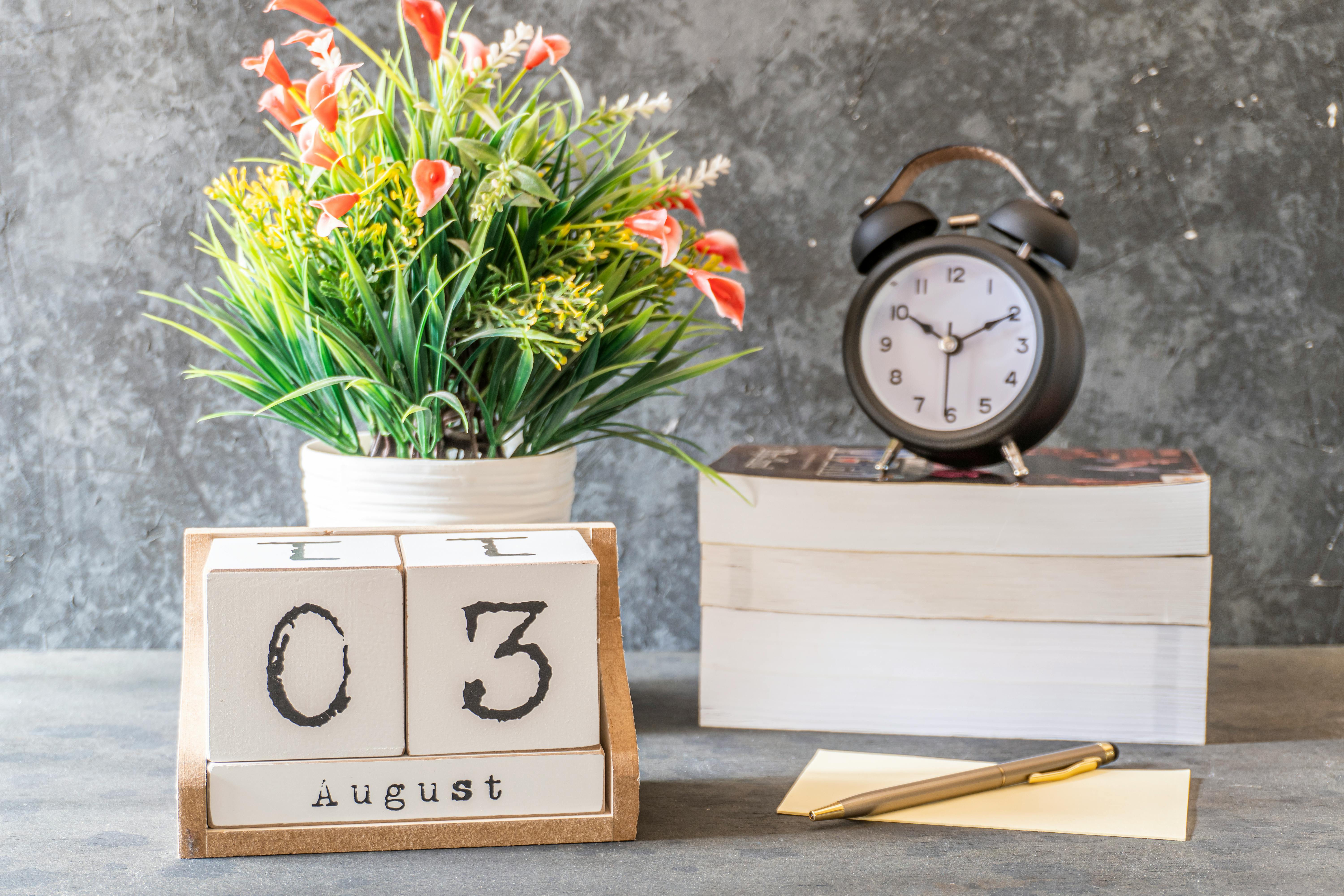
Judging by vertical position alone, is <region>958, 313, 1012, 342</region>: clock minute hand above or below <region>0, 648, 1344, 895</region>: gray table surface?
above

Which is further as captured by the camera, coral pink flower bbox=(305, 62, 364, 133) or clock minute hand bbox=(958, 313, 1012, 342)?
clock minute hand bbox=(958, 313, 1012, 342)

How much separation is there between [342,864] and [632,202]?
49cm

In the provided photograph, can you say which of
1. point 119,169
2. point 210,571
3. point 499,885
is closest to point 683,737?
point 499,885

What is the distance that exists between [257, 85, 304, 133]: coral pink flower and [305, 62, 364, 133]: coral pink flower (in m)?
0.06

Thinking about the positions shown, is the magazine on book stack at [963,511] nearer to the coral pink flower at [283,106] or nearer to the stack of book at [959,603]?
the stack of book at [959,603]

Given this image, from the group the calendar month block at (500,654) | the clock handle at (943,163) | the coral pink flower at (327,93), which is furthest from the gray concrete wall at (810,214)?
the calendar month block at (500,654)

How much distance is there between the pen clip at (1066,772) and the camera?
2.37 ft

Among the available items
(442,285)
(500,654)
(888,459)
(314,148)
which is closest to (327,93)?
(314,148)

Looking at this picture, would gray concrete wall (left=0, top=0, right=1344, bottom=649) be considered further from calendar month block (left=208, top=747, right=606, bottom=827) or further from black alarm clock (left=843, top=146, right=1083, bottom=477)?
calendar month block (left=208, top=747, right=606, bottom=827)

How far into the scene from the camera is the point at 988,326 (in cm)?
84

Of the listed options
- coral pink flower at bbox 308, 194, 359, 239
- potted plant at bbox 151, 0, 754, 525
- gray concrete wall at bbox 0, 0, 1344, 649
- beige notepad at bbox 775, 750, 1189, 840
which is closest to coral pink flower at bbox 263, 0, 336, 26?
potted plant at bbox 151, 0, 754, 525

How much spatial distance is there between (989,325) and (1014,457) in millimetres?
102

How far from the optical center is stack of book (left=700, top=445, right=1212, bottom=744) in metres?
0.81

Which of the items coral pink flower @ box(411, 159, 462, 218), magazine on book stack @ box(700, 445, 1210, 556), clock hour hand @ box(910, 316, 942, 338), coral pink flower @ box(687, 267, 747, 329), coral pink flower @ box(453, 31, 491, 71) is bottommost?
magazine on book stack @ box(700, 445, 1210, 556)
